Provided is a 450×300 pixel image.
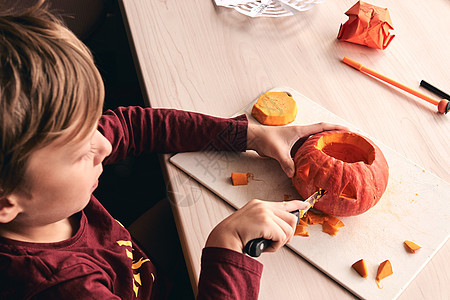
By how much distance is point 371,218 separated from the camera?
2.59ft

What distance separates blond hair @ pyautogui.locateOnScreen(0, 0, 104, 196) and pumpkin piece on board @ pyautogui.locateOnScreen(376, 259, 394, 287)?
1.56 ft

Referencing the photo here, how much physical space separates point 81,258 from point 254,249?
0.81ft

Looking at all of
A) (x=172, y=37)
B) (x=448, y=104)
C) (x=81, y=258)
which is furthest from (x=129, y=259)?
(x=448, y=104)

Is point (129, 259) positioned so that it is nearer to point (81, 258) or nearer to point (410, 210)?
point (81, 258)

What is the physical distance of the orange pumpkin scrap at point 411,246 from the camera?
74cm

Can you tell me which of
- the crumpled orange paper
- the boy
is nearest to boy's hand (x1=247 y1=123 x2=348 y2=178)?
the boy

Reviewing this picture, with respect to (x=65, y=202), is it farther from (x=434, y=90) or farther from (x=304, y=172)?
(x=434, y=90)

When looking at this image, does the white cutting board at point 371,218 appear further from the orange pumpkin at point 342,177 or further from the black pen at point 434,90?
the black pen at point 434,90

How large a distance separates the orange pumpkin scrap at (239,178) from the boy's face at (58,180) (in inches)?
9.4

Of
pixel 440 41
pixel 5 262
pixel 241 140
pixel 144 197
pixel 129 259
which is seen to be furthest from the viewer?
pixel 144 197

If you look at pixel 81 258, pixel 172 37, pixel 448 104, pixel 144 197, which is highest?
pixel 448 104

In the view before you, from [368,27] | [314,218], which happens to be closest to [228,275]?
[314,218]

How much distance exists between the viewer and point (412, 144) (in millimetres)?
926

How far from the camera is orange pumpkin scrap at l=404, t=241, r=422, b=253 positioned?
741mm
